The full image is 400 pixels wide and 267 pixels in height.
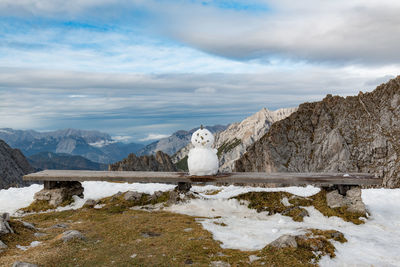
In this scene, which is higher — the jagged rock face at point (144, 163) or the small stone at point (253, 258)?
the small stone at point (253, 258)

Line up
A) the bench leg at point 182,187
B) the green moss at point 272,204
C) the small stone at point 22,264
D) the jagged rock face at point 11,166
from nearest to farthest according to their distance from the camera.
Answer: the small stone at point 22,264
the green moss at point 272,204
the bench leg at point 182,187
the jagged rock face at point 11,166

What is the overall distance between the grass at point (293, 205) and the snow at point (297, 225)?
0.27m

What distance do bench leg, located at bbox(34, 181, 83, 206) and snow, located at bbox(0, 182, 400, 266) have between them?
58 cm

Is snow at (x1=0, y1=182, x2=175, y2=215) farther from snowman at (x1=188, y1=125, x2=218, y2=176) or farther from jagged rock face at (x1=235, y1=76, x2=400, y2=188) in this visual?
jagged rock face at (x1=235, y1=76, x2=400, y2=188)

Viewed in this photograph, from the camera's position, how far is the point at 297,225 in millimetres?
10203

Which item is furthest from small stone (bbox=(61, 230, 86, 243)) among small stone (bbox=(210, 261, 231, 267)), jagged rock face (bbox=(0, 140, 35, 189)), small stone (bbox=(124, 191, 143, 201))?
jagged rock face (bbox=(0, 140, 35, 189))

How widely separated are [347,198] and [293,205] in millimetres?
2121

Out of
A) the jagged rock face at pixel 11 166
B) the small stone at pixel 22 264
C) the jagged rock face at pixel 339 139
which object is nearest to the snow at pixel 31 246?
the small stone at pixel 22 264

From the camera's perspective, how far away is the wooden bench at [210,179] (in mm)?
11391

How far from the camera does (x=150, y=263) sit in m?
6.71

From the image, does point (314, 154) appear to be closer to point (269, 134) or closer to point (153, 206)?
point (269, 134)

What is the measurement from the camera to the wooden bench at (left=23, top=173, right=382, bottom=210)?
11391mm

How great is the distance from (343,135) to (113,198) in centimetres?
11339

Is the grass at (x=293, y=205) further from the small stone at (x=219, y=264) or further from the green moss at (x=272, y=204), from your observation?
the small stone at (x=219, y=264)
